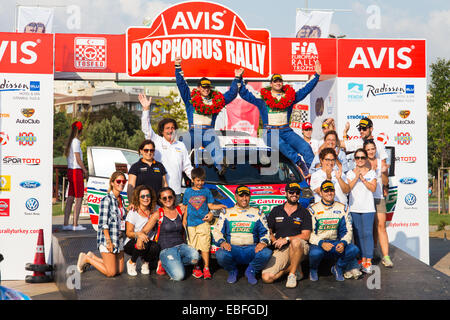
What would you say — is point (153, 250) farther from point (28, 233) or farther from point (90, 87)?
point (90, 87)

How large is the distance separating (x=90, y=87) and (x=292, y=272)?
76824 mm

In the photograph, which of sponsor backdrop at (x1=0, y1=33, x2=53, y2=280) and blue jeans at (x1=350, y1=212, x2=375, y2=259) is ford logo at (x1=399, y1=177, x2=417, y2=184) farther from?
sponsor backdrop at (x1=0, y1=33, x2=53, y2=280)

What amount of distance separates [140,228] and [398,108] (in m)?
6.35

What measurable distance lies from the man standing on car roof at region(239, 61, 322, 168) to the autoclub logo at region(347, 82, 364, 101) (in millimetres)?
1371

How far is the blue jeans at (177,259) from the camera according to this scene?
6.86 meters

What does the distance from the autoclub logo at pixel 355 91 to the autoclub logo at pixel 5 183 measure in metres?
6.88

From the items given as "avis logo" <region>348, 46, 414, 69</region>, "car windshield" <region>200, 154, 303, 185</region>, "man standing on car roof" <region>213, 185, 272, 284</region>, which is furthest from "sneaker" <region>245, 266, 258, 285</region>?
"avis logo" <region>348, 46, 414, 69</region>

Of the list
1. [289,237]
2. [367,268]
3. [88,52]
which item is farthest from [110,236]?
[88,52]

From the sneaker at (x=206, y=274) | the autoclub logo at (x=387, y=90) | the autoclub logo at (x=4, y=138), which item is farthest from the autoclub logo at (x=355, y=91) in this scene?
the autoclub logo at (x=4, y=138)

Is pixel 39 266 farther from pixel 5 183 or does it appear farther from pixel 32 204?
pixel 5 183

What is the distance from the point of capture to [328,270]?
293 inches

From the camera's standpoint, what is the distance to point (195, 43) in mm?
10289

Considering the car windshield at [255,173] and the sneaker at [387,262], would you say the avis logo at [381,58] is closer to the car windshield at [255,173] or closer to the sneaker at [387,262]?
the car windshield at [255,173]

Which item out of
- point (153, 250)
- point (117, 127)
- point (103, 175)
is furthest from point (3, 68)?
point (117, 127)
